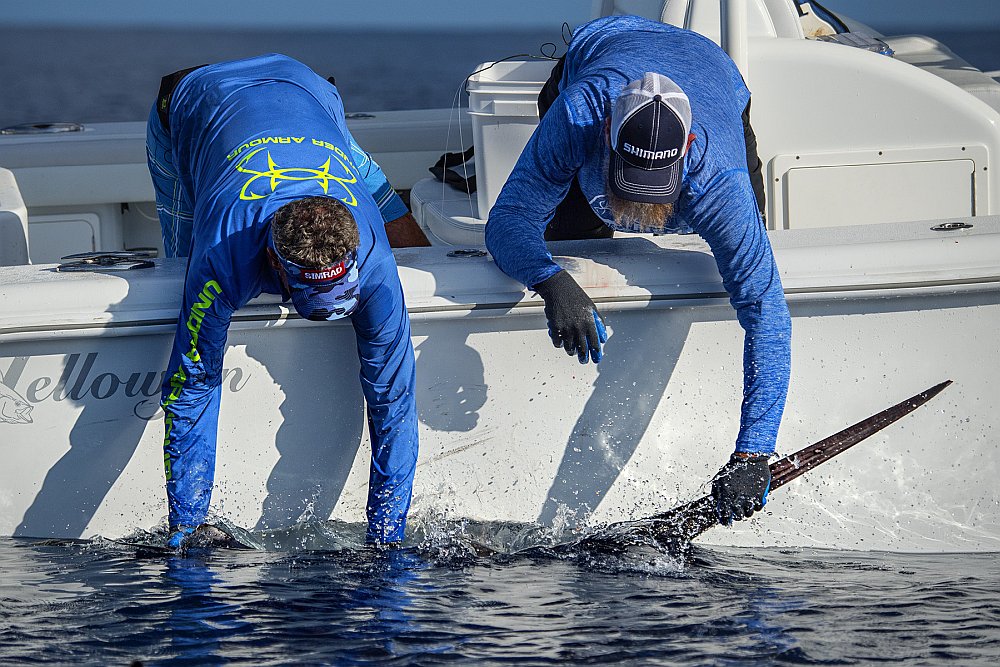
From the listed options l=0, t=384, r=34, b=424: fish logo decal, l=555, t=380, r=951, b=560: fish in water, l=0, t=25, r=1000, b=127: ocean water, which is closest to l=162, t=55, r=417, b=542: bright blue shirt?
l=0, t=384, r=34, b=424: fish logo decal

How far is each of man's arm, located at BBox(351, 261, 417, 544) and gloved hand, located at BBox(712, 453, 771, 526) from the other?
0.77 metres

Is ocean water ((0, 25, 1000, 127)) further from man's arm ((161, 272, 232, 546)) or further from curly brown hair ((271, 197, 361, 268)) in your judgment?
curly brown hair ((271, 197, 361, 268))

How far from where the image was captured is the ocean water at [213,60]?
23984 mm

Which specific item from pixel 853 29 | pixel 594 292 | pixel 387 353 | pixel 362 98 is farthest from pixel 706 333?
pixel 362 98

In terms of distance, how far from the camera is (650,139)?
2539 millimetres

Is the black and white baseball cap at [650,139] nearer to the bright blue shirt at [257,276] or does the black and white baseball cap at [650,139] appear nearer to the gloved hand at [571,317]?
the gloved hand at [571,317]

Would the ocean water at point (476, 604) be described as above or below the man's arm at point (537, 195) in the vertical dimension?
below

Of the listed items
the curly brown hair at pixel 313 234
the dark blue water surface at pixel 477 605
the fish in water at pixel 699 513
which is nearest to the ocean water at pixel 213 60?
the fish in water at pixel 699 513

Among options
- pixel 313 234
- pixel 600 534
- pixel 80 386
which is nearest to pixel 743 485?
pixel 600 534

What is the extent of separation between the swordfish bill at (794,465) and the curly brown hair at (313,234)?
1118 millimetres

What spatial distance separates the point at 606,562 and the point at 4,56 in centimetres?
3534

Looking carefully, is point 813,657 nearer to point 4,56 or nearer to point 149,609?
point 149,609

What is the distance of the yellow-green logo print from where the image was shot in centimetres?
261

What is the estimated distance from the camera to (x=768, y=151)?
11.2ft
